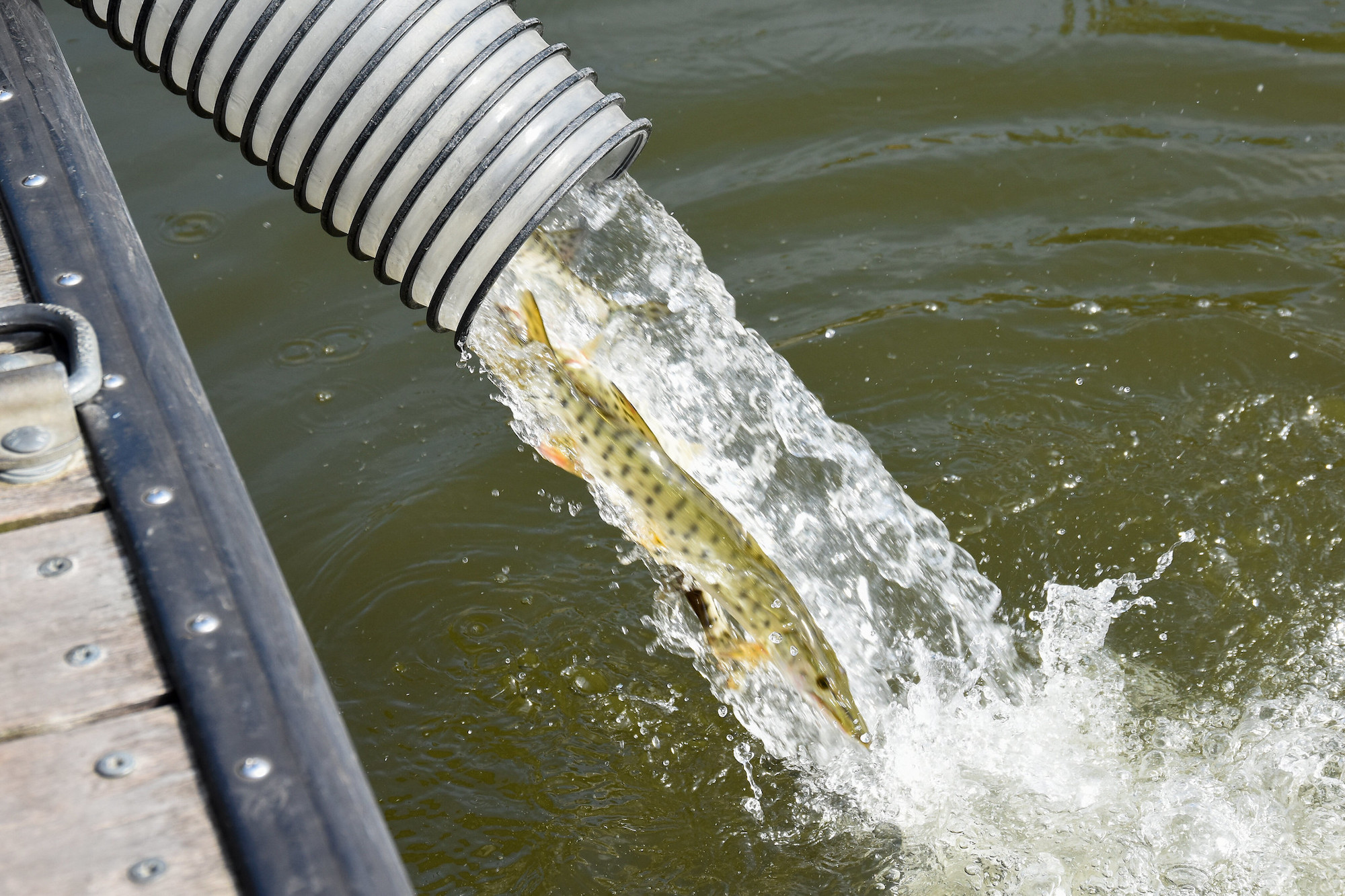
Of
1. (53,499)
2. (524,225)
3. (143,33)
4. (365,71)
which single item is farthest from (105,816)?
(143,33)

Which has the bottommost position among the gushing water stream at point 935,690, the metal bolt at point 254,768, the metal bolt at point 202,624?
the gushing water stream at point 935,690

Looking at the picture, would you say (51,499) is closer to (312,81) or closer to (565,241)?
(312,81)

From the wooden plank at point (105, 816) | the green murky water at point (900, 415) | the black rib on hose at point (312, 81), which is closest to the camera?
the wooden plank at point (105, 816)

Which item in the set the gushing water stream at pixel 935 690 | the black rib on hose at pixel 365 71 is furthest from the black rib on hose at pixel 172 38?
the gushing water stream at pixel 935 690

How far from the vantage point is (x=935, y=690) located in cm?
312

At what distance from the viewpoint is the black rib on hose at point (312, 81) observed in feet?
6.63

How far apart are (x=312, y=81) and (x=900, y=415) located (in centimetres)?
221

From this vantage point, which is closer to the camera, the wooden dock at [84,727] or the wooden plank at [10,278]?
the wooden dock at [84,727]

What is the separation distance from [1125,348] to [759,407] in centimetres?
140

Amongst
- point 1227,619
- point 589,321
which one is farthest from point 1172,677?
point 589,321

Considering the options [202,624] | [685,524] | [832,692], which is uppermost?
[202,624]

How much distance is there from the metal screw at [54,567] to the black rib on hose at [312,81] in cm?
99

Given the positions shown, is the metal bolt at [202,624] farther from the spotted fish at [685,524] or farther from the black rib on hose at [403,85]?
the spotted fish at [685,524]

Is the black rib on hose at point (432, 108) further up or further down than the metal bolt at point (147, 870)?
further up
